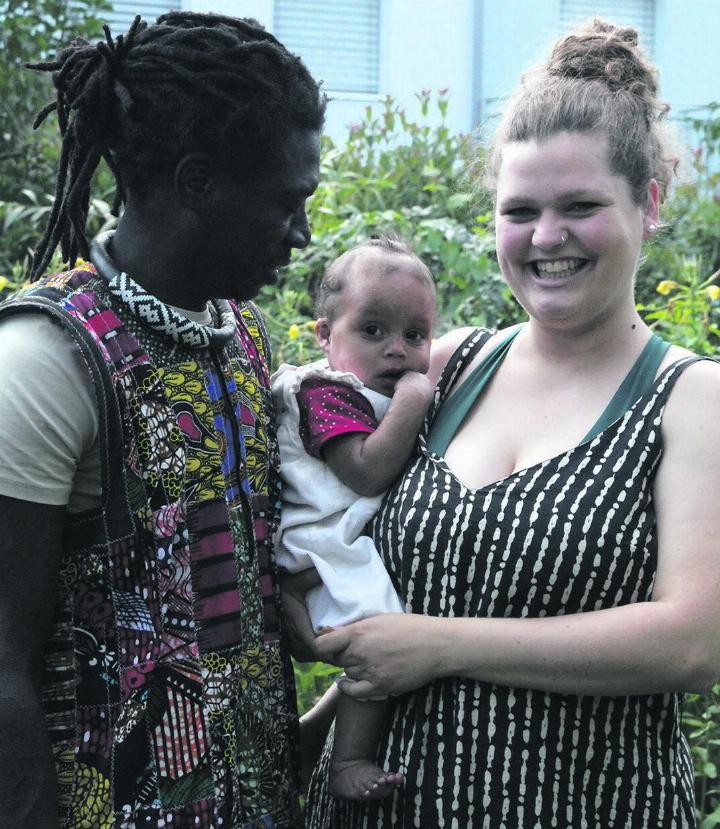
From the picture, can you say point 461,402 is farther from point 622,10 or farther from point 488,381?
point 622,10

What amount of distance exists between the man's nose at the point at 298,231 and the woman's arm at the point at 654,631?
0.77 meters

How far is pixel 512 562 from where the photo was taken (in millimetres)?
2184

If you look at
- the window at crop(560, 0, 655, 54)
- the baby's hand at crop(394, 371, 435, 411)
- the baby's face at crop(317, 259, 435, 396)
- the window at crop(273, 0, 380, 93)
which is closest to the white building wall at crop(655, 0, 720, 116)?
the window at crop(560, 0, 655, 54)

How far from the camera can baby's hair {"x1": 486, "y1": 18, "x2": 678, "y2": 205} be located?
2.32m

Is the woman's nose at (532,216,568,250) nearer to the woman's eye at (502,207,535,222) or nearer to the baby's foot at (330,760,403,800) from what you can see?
the woman's eye at (502,207,535,222)

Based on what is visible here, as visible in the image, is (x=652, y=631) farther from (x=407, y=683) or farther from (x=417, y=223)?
(x=417, y=223)

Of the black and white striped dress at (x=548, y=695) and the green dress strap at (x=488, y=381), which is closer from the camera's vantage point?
the black and white striped dress at (x=548, y=695)

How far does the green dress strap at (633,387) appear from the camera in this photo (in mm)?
2260

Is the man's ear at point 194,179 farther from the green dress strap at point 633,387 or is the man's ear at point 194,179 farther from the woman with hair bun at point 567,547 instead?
the green dress strap at point 633,387

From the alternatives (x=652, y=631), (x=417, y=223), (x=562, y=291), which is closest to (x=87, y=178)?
(x=562, y=291)

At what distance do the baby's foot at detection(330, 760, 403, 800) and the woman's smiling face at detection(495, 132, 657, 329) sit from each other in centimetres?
100

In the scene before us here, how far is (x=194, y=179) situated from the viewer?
6.47 feet

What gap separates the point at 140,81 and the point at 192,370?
52 cm

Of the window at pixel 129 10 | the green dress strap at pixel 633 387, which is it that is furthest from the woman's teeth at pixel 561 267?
the window at pixel 129 10
